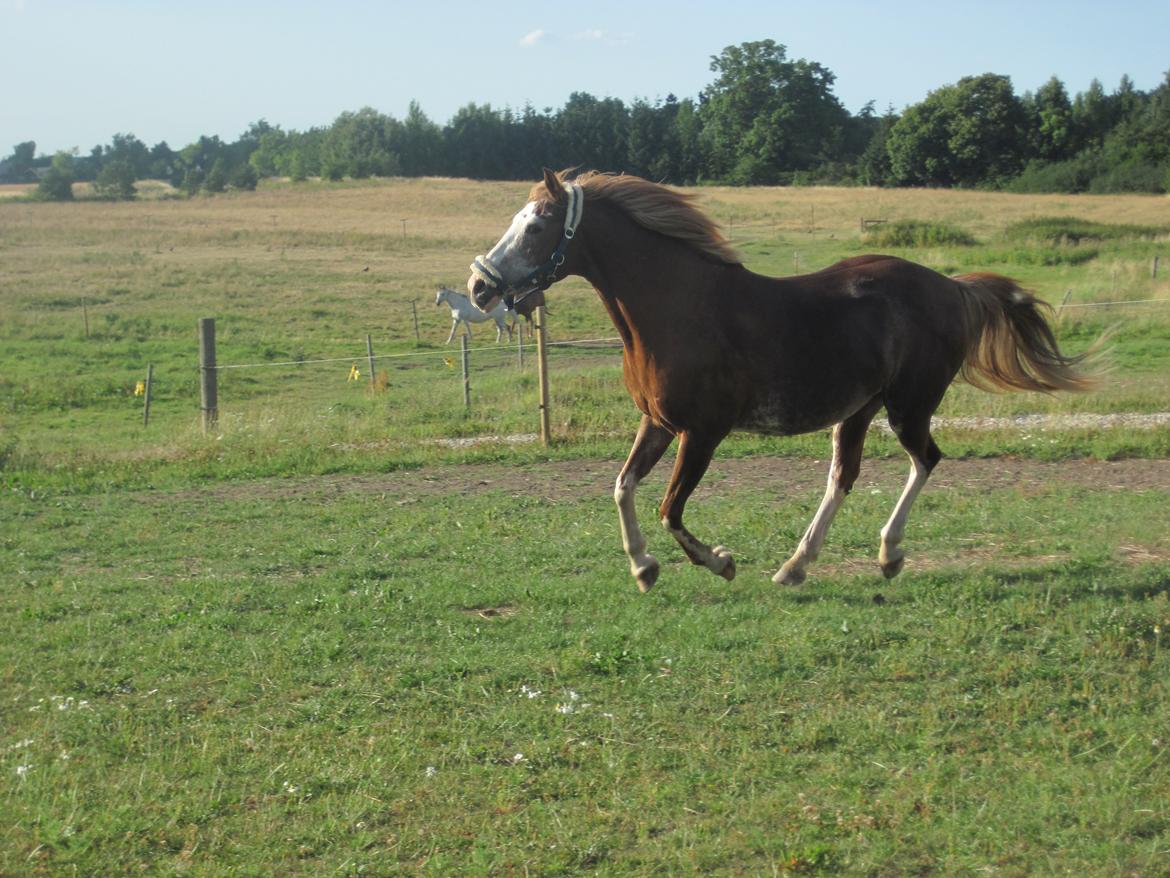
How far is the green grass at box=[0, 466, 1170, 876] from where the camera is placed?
4.35m

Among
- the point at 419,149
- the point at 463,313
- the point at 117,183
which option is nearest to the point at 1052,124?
the point at 419,149

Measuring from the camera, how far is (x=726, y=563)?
7.21 meters

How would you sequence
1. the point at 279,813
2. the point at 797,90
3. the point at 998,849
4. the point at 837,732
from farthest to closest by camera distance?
1. the point at 797,90
2. the point at 837,732
3. the point at 279,813
4. the point at 998,849

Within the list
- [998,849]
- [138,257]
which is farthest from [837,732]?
[138,257]

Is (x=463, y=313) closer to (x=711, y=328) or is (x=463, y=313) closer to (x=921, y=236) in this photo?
(x=921, y=236)

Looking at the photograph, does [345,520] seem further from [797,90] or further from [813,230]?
[797,90]

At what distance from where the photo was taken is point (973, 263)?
1380 inches

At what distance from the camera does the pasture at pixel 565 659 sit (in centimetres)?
441

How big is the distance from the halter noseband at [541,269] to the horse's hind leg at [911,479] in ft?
7.95

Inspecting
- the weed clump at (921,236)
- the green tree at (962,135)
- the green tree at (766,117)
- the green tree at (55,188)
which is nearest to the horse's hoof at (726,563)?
the weed clump at (921,236)

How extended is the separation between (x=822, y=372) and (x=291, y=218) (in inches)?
2534

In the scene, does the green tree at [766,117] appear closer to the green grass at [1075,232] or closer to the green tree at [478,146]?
the green tree at [478,146]

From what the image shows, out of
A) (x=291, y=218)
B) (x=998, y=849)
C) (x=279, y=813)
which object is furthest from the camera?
(x=291, y=218)

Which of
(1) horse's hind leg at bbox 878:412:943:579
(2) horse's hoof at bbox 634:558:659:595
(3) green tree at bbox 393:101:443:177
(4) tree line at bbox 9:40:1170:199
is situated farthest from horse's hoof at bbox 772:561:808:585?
(3) green tree at bbox 393:101:443:177
